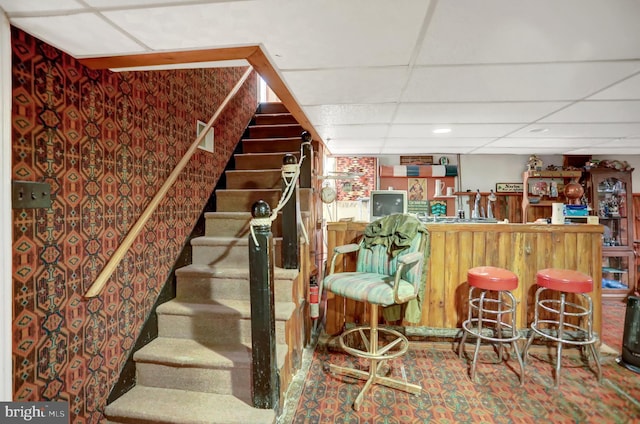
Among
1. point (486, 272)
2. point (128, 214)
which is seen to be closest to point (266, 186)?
point (128, 214)

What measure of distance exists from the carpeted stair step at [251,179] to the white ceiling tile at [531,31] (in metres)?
1.89

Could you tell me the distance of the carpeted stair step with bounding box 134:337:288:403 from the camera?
1946 millimetres

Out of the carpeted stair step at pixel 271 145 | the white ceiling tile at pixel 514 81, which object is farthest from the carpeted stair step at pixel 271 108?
the white ceiling tile at pixel 514 81

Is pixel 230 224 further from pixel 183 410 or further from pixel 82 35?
pixel 82 35

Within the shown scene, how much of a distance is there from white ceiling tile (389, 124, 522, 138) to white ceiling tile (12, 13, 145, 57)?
2613 millimetres

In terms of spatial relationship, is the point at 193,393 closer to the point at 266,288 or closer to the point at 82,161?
the point at 266,288

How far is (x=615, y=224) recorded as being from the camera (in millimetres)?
5066

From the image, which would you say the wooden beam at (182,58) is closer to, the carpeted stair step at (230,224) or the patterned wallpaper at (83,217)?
the patterned wallpaper at (83,217)

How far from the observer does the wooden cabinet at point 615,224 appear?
A: 4.84 meters

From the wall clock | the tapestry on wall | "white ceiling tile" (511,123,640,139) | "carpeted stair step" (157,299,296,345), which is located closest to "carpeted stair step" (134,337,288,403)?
"carpeted stair step" (157,299,296,345)

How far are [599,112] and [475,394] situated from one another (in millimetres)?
2672

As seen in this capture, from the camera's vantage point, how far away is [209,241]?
269 cm

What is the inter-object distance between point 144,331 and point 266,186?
172 centimetres

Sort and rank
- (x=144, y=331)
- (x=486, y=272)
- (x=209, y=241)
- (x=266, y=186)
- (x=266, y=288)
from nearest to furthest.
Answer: (x=266, y=288), (x=144, y=331), (x=486, y=272), (x=209, y=241), (x=266, y=186)
